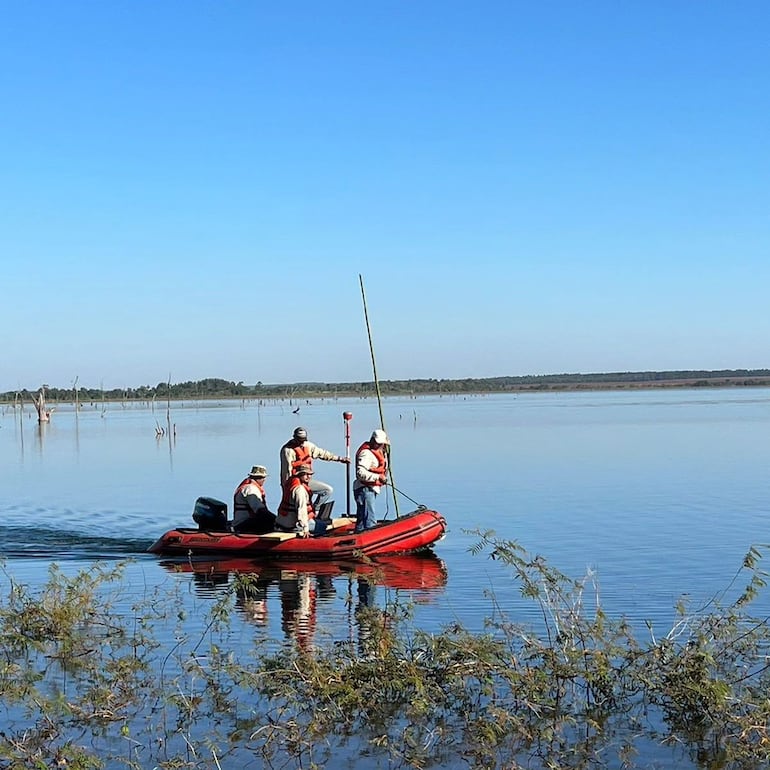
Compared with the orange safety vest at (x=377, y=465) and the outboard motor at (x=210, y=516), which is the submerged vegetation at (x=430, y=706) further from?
the outboard motor at (x=210, y=516)

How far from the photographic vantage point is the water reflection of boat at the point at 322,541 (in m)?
15.8

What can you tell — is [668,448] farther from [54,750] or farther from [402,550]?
[54,750]

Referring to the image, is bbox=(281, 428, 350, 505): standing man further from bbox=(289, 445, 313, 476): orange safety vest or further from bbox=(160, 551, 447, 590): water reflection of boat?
bbox=(160, 551, 447, 590): water reflection of boat

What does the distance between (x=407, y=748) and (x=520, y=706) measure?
0.95m

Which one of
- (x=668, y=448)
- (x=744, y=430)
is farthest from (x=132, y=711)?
(x=744, y=430)

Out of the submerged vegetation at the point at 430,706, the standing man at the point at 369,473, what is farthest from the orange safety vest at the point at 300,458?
the submerged vegetation at the point at 430,706

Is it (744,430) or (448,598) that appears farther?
(744,430)

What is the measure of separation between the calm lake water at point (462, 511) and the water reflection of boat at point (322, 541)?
25 cm

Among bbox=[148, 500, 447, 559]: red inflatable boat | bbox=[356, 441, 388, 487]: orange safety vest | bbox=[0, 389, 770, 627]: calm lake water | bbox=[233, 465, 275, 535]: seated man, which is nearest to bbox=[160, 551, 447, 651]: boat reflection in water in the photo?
bbox=[148, 500, 447, 559]: red inflatable boat

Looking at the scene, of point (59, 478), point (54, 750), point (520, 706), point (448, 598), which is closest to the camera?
point (54, 750)

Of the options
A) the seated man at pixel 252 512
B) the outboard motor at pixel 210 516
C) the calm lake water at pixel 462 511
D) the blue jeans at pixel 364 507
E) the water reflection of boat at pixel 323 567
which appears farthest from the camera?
the outboard motor at pixel 210 516

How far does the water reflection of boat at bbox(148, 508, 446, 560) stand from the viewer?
15.8 metres

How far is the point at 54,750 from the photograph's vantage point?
7.18 metres

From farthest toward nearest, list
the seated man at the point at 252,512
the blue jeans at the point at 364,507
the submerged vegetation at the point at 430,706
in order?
the seated man at the point at 252,512 → the blue jeans at the point at 364,507 → the submerged vegetation at the point at 430,706
